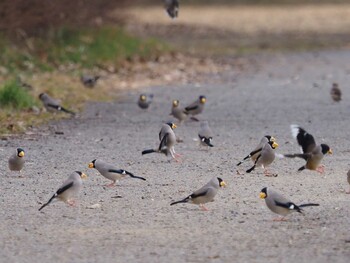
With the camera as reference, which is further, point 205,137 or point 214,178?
point 205,137

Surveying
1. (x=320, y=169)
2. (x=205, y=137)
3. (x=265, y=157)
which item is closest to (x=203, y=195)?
(x=265, y=157)

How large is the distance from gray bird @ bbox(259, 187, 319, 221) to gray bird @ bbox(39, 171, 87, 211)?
191cm

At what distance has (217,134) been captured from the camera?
57.7ft

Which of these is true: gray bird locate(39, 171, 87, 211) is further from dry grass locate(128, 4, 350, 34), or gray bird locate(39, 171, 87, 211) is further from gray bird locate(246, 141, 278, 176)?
dry grass locate(128, 4, 350, 34)

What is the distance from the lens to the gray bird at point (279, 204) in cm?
1059

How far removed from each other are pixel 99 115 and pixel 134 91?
4.45 m

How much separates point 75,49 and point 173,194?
58.2 feet

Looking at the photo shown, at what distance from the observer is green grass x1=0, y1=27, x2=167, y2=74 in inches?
1057

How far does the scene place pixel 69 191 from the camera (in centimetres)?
1148

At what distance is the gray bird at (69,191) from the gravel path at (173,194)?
11 centimetres

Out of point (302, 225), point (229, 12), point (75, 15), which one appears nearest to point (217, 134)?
point (302, 225)

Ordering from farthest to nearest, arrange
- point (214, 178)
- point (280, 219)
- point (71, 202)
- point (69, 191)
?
point (71, 202) < point (214, 178) < point (69, 191) < point (280, 219)

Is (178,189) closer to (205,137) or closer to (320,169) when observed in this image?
(320,169)

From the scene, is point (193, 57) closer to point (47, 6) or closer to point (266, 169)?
point (47, 6)
